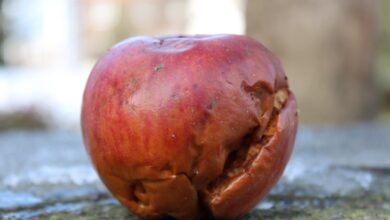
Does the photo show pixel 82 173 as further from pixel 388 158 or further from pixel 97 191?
pixel 388 158

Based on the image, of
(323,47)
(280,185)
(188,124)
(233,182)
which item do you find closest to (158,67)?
(188,124)

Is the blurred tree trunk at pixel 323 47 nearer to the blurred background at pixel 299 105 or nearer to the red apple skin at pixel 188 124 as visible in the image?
the blurred background at pixel 299 105

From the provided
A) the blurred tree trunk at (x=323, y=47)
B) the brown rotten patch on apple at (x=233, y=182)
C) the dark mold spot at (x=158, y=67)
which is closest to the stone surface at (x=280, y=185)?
the brown rotten patch on apple at (x=233, y=182)

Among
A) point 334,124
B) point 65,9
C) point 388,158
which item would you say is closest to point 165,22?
point 65,9

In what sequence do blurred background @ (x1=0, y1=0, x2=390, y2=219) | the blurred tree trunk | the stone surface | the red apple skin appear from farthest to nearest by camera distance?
the blurred tree trunk → blurred background @ (x1=0, y1=0, x2=390, y2=219) → the stone surface → the red apple skin

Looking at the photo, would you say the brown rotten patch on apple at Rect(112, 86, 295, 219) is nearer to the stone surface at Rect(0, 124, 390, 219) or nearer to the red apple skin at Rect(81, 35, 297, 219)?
the red apple skin at Rect(81, 35, 297, 219)

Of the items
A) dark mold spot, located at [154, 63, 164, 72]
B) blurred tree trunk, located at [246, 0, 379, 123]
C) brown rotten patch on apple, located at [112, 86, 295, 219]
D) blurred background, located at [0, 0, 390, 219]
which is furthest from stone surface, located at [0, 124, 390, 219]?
blurred tree trunk, located at [246, 0, 379, 123]
